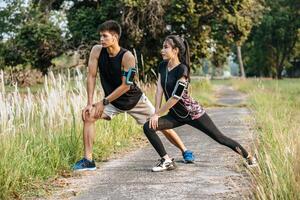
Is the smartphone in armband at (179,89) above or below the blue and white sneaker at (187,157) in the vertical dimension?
above

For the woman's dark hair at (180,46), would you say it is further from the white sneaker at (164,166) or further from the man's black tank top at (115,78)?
the white sneaker at (164,166)

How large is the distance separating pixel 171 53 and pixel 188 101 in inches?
26.3

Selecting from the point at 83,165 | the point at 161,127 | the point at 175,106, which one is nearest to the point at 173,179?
the point at 161,127

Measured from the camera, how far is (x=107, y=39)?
6.44 meters

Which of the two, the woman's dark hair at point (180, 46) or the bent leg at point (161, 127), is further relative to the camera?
the bent leg at point (161, 127)

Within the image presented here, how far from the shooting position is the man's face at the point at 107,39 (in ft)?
21.1

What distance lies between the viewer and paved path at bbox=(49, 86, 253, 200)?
529cm

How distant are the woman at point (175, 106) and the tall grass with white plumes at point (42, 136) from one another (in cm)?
130

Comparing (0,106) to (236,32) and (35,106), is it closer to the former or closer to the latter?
(35,106)

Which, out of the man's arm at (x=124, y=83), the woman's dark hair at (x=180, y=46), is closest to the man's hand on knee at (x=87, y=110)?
the man's arm at (x=124, y=83)

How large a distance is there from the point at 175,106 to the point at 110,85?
35.7 inches

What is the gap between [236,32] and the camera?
2322cm

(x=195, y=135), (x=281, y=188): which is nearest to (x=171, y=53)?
(x=281, y=188)

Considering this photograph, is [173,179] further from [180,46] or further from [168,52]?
[180,46]
